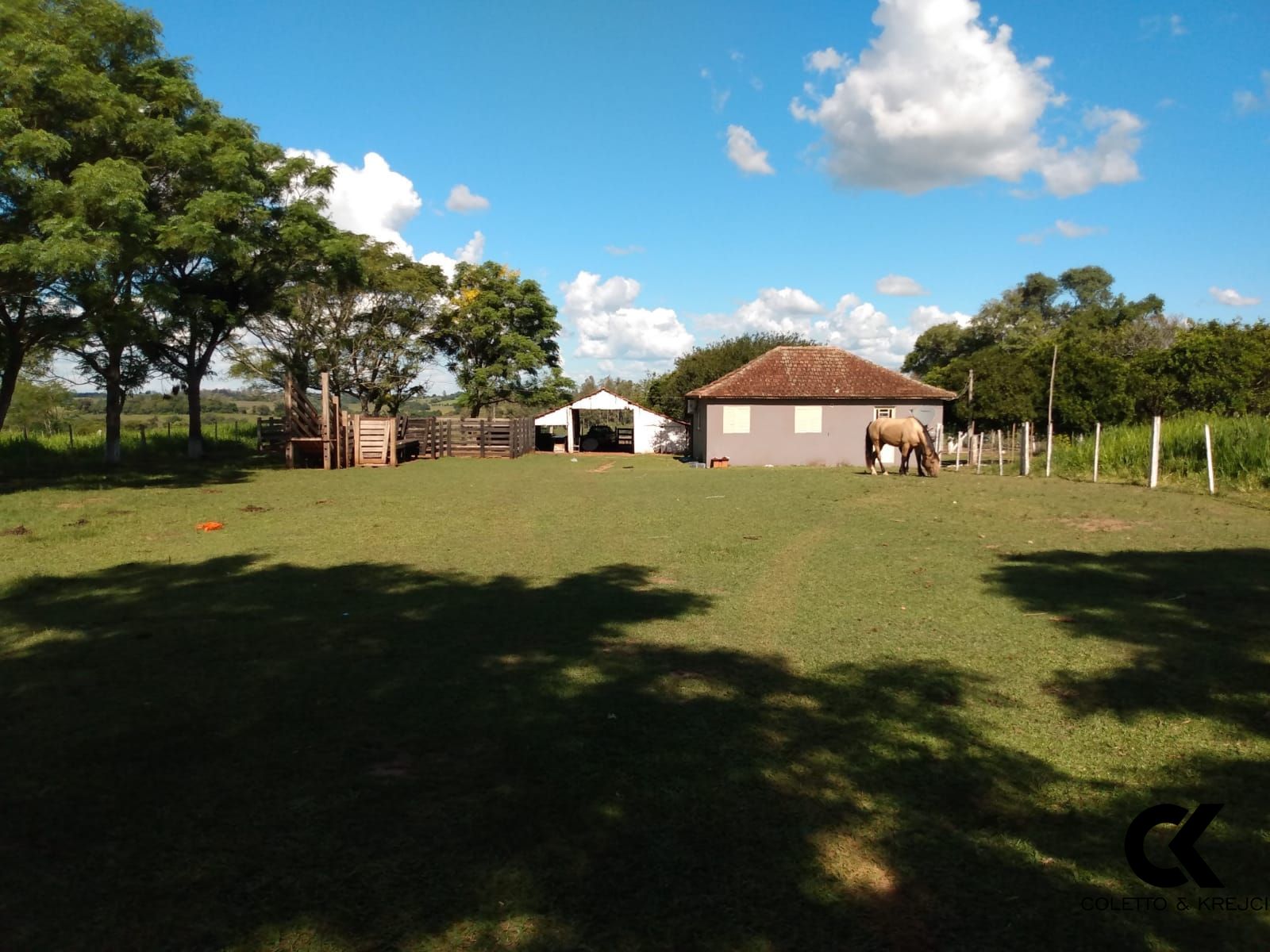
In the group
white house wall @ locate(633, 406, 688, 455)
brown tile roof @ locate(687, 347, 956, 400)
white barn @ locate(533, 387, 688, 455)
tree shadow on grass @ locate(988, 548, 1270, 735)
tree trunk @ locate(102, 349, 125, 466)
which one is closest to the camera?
tree shadow on grass @ locate(988, 548, 1270, 735)

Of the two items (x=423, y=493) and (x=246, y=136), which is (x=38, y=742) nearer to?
(x=423, y=493)

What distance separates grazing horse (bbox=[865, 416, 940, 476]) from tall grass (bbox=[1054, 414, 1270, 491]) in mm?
3431

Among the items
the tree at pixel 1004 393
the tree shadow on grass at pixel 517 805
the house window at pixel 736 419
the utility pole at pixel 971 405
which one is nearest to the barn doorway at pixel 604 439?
the house window at pixel 736 419

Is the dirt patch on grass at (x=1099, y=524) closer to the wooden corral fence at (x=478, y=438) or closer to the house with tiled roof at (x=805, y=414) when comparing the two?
the house with tiled roof at (x=805, y=414)

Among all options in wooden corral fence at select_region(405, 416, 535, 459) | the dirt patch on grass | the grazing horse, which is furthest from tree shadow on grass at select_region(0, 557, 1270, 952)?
wooden corral fence at select_region(405, 416, 535, 459)

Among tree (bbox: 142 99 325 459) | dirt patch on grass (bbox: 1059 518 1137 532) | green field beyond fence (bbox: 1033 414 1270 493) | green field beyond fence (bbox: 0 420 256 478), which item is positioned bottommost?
dirt patch on grass (bbox: 1059 518 1137 532)

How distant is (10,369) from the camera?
1933cm

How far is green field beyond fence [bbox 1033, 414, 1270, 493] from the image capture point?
17969 mm

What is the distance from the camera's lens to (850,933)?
286cm

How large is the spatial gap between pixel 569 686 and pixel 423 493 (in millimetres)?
14468

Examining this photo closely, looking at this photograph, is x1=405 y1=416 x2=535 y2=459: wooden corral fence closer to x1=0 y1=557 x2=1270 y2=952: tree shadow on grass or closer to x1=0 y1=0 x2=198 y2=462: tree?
x1=0 y1=0 x2=198 y2=462: tree

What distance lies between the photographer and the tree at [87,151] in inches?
647

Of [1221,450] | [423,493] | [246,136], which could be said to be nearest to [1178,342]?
[1221,450]

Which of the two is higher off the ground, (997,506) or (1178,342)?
(1178,342)
